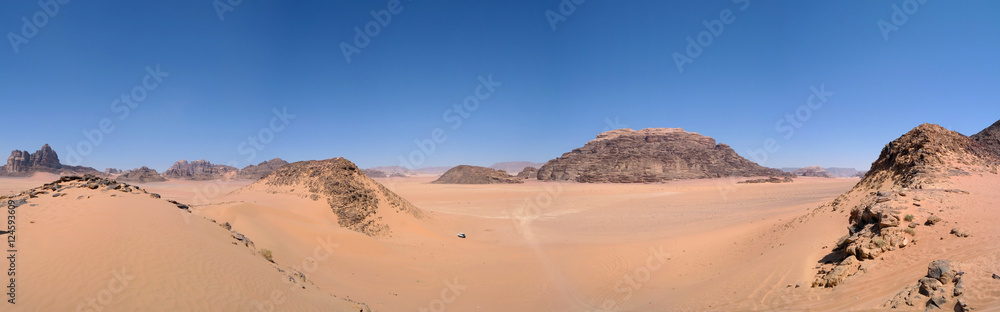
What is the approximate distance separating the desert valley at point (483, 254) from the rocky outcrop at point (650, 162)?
7360 cm

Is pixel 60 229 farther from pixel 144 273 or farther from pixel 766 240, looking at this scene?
pixel 766 240

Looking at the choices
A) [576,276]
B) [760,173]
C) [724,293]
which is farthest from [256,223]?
[760,173]

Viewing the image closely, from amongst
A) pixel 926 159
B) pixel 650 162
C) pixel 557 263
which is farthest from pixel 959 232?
pixel 650 162

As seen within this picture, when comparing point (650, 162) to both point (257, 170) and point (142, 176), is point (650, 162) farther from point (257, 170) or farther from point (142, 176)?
point (142, 176)

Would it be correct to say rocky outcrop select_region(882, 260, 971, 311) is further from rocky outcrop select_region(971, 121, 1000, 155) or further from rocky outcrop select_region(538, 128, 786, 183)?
rocky outcrop select_region(538, 128, 786, 183)

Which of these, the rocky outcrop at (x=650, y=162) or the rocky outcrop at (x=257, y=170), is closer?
the rocky outcrop at (x=650, y=162)

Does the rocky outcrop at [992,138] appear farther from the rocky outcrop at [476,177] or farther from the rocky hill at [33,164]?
the rocky hill at [33,164]

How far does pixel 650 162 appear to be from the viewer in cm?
10050

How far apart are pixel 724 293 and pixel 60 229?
41.0ft

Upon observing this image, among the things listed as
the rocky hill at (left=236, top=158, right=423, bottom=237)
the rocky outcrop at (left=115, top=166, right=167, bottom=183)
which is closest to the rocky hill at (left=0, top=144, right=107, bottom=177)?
the rocky outcrop at (left=115, top=166, right=167, bottom=183)

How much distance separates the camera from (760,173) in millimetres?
100062

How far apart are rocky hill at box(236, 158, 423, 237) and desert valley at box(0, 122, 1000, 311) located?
0.11 meters

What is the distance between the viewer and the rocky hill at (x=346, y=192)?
59.2 ft

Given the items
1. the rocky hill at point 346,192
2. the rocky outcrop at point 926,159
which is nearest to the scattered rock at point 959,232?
the rocky outcrop at point 926,159
